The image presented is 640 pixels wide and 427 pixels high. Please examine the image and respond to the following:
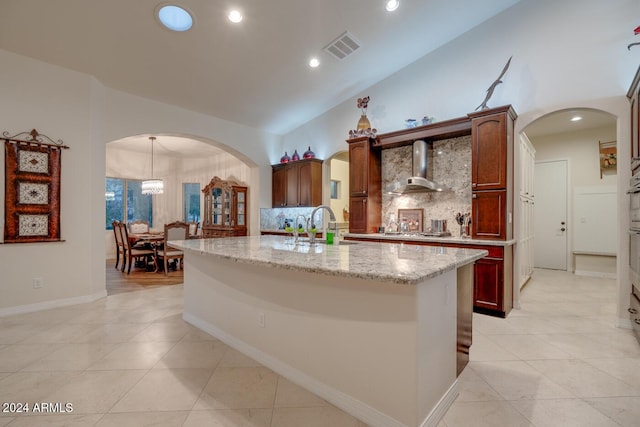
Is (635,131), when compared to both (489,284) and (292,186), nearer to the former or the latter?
(489,284)

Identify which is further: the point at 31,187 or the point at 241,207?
the point at 241,207

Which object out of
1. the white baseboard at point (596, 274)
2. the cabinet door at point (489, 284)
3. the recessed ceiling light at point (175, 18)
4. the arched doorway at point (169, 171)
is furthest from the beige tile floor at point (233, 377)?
the arched doorway at point (169, 171)

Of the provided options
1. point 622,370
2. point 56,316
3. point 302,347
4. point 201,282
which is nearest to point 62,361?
point 201,282

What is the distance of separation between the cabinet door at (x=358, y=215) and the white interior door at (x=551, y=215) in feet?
13.9

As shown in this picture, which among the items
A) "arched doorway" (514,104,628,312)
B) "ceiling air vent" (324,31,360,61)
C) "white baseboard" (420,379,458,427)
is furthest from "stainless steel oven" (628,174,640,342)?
"ceiling air vent" (324,31,360,61)

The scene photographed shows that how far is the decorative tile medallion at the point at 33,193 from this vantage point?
3365 mm

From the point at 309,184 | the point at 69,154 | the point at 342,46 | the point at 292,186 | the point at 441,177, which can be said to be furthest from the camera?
the point at 292,186

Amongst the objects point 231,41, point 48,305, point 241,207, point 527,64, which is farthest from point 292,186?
point 527,64

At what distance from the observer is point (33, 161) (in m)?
3.42

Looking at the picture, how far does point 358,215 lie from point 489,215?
1891mm

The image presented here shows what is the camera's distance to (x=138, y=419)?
1.63 meters

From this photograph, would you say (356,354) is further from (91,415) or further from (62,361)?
(62,361)

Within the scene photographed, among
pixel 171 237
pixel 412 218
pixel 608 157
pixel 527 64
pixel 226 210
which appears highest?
pixel 527 64

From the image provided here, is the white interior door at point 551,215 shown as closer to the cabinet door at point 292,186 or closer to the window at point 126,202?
the cabinet door at point 292,186
